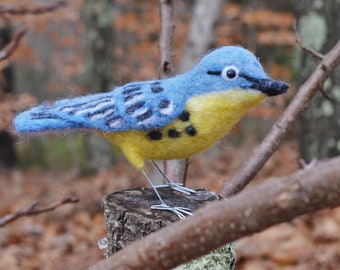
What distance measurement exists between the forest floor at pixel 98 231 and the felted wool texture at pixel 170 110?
0.41 metres

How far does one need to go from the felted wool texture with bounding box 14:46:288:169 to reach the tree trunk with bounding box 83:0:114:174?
6506mm

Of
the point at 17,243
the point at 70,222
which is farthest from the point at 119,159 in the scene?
the point at 17,243

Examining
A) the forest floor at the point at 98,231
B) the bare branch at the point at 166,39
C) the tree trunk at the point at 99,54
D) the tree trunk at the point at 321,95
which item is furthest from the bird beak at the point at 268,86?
the tree trunk at the point at 99,54

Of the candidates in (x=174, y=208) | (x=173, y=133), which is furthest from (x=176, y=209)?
(x=173, y=133)

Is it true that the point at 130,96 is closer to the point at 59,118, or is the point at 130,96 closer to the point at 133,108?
the point at 133,108

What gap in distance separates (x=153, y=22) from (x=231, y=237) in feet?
29.4

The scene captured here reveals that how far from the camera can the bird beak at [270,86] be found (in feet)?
3.97

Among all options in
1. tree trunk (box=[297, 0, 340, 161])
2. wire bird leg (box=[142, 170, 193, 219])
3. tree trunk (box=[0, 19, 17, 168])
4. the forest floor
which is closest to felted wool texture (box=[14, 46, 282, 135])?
wire bird leg (box=[142, 170, 193, 219])

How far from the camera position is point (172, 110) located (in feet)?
4.23

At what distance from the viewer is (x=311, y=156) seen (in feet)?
14.0

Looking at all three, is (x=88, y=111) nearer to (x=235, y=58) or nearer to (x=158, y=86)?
(x=158, y=86)

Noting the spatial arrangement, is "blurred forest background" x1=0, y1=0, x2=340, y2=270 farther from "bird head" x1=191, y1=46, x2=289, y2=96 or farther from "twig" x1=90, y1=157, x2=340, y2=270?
"twig" x1=90, y1=157, x2=340, y2=270

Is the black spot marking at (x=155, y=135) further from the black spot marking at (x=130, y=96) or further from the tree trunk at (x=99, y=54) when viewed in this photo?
the tree trunk at (x=99, y=54)

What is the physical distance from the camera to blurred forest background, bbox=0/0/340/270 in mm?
3383
